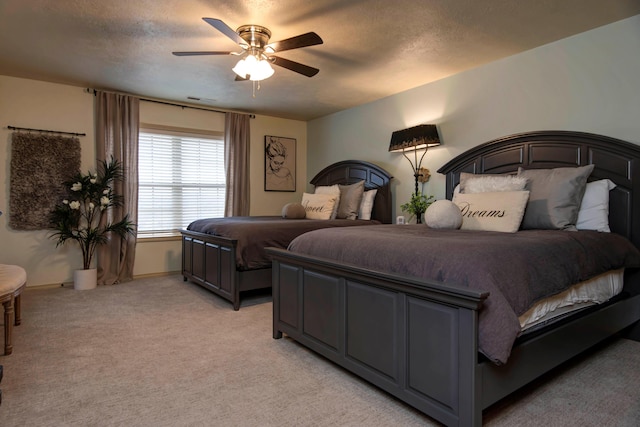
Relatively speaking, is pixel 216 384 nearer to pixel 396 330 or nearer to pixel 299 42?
pixel 396 330

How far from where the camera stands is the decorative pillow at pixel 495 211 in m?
2.46

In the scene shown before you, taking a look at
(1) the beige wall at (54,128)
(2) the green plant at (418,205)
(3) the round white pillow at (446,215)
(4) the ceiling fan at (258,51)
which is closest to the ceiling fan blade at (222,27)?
(4) the ceiling fan at (258,51)

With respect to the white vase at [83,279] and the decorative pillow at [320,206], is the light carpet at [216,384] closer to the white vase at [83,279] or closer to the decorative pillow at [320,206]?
the white vase at [83,279]

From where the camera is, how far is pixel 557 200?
8.41 ft

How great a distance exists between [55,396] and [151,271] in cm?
319

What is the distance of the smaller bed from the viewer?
339 centimetres

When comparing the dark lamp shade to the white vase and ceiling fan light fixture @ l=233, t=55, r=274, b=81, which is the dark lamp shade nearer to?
ceiling fan light fixture @ l=233, t=55, r=274, b=81

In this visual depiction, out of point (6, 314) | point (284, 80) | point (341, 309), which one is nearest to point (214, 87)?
point (284, 80)

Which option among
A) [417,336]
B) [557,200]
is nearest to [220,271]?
[417,336]

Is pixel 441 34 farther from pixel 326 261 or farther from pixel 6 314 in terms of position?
pixel 6 314

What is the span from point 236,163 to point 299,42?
313 centimetres

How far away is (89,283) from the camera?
417 cm

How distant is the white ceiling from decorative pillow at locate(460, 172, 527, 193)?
1.19 meters

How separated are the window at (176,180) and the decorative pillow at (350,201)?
199 cm
